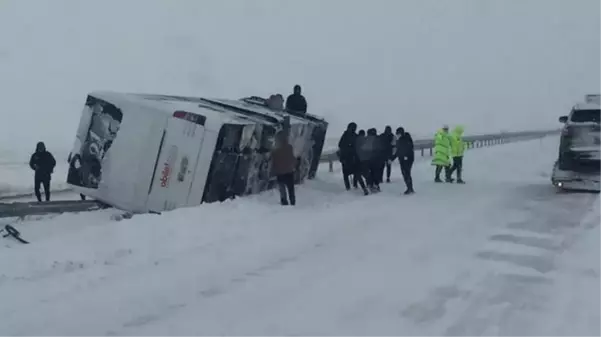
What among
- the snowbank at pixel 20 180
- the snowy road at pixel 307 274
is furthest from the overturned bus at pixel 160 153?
the snowbank at pixel 20 180

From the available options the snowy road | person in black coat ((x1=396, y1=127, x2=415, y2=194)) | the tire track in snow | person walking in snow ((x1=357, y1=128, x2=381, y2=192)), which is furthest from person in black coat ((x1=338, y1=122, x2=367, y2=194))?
the tire track in snow

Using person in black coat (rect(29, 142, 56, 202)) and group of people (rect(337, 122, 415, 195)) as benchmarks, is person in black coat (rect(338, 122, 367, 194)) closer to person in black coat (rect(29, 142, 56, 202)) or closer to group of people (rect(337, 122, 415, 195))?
group of people (rect(337, 122, 415, 195))

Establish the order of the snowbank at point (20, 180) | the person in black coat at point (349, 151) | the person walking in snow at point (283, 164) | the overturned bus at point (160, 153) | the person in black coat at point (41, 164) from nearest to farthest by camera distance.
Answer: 1. the overturned bus at point (160, 153)
2. the person walking in snow at point (283, 164)
3. the person in black coat at point (349, 151)
4. the person in black coat at point (41, 164)
5. the snowbank at point (20, 180)

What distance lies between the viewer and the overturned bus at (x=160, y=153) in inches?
543

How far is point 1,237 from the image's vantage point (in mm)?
12609

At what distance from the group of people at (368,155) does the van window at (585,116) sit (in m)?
4.03

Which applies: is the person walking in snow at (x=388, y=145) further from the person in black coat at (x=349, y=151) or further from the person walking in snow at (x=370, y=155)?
the person in black coat at (x=349, y=151)

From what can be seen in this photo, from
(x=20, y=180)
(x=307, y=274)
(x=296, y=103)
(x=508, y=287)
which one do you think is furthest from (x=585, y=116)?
(x=20, y=180)

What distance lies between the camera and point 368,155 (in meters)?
17.4

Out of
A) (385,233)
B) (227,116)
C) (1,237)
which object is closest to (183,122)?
(227,116)

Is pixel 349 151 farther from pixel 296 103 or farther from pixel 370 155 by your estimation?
pixel 296 103

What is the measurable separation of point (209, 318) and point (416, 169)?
832 inches

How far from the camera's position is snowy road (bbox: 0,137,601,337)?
21.2ft

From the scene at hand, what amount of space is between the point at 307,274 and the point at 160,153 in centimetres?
656
